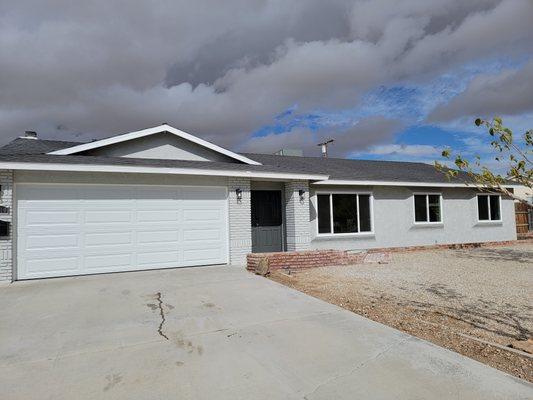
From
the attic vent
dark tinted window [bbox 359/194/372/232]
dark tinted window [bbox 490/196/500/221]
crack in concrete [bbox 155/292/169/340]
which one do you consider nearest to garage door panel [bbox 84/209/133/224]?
crack in concrete [bbox 155/292/169/340]

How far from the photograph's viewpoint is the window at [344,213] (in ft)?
46.4

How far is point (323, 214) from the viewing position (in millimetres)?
A: 14125

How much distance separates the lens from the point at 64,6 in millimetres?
11797

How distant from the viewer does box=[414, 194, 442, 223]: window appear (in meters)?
16.3

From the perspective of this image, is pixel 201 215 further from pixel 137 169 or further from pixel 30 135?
pixel 30 135

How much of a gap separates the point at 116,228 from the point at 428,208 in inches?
520

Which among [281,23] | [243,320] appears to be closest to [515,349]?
[243,320]

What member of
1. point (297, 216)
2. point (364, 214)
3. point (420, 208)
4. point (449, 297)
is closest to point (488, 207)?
point (420, 208)

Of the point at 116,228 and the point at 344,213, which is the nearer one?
the point at 116,228

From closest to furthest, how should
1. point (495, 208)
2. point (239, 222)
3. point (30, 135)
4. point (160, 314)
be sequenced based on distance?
point (160, 314) < point (239, 222) < point (30, 135) < point (495, 208)

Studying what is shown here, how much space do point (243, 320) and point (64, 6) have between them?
12.0 m

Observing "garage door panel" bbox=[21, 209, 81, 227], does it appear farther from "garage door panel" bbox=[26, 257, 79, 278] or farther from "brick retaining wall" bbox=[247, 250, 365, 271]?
"brick retaining wall" bbox=[247, 250, 365, 271]

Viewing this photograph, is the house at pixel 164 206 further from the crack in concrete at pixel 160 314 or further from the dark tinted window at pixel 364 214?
the crack in concrete at pixel 160 314

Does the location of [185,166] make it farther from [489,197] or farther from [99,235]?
[489,197]
